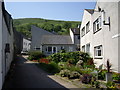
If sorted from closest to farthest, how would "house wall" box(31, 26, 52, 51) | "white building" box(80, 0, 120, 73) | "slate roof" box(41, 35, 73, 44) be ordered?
"white building" box(80, 0, 120, 73)
"slate roof" box(41, 35, 73, 44)
"house wall" box(31, 26, 52, 51)

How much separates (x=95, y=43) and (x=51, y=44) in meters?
19.2

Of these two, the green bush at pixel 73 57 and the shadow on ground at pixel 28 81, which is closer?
the shadow on ground at pixel 28 81

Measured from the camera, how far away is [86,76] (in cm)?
950

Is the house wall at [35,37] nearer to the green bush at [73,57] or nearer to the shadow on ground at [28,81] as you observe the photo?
the green bush at [73,57]

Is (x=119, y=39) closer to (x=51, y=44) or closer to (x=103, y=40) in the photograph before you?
(x=103, y=40)

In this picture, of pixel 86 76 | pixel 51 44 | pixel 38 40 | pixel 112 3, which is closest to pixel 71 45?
pixel 51 44

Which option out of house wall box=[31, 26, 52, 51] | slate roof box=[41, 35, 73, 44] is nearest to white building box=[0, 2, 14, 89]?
slate roof box=[41, 35, 73, 44]

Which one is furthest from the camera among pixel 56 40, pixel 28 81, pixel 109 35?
pixel 56 40

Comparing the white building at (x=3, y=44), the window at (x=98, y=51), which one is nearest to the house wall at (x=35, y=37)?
the window at (x=98, y=51)

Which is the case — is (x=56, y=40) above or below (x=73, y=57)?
above

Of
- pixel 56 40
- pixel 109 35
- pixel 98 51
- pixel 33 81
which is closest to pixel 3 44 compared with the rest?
pixel 33 81

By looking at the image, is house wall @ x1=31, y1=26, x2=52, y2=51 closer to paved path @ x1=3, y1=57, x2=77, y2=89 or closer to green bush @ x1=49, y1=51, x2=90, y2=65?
green bush @ x1=49, y1=51, x2=90, y2=65

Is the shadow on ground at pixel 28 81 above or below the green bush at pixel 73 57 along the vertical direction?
below

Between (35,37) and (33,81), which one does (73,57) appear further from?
(35,37)
